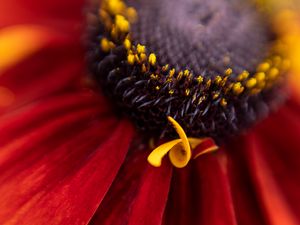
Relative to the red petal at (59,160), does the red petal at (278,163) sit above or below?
below

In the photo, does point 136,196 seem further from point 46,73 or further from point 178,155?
point 46,73

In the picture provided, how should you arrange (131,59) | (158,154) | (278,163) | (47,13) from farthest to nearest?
(47,13)
(278,163)
(131,59)
(158,154)

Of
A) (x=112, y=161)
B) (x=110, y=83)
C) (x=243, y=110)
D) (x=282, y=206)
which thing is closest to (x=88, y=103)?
(x=110, y=83)

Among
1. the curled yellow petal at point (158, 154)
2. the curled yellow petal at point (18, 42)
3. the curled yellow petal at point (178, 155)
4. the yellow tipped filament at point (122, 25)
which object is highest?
the curled yellow petal at point (18, 42)

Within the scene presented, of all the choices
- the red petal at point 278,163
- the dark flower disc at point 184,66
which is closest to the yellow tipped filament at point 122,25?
the dark flower disc at point 184,66

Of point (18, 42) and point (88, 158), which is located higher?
point (18, 42)

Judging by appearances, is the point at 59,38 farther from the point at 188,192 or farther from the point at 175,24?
the point at 188,192

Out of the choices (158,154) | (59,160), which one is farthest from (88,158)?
(158,154)

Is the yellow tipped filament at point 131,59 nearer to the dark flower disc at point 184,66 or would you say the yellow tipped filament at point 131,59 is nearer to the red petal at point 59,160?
the dark flower disc at point 184,66
